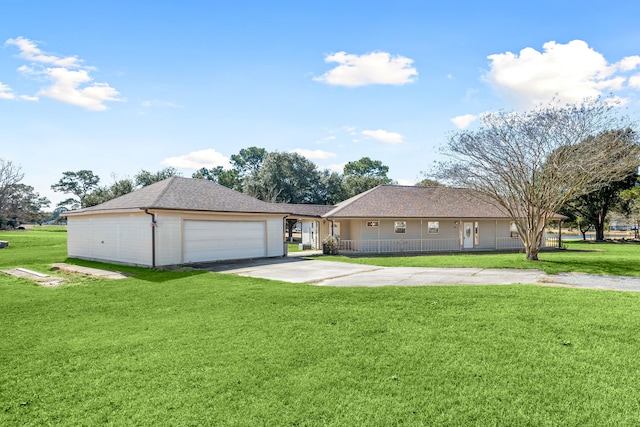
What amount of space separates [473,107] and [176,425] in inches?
784

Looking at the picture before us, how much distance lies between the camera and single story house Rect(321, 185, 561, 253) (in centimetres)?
2539

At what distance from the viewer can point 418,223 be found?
1044 inches

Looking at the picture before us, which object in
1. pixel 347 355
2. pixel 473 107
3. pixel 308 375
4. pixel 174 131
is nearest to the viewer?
pixel 308 375

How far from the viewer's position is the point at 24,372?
480cm

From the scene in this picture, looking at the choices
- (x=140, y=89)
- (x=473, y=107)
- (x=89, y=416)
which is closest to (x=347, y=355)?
(x=89, y=416)

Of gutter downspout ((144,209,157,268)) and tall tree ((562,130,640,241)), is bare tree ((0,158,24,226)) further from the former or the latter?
tall tree ((562,130,640,241))

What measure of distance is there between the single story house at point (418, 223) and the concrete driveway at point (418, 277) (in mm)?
9524

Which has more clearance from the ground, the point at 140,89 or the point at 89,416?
the point at 140,89

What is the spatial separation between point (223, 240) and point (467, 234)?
699 inches

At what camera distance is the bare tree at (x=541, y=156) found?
54.7 ft

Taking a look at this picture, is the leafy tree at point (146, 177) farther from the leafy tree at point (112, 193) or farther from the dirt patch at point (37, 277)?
the dirt patch at point (37, 277)

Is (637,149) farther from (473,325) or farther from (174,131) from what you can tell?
(174,131)

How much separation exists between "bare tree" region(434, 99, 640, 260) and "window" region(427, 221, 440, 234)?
7.44 metres

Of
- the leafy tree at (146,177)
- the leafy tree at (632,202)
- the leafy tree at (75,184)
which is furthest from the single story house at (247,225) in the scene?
the leafy tree at (75,184)
